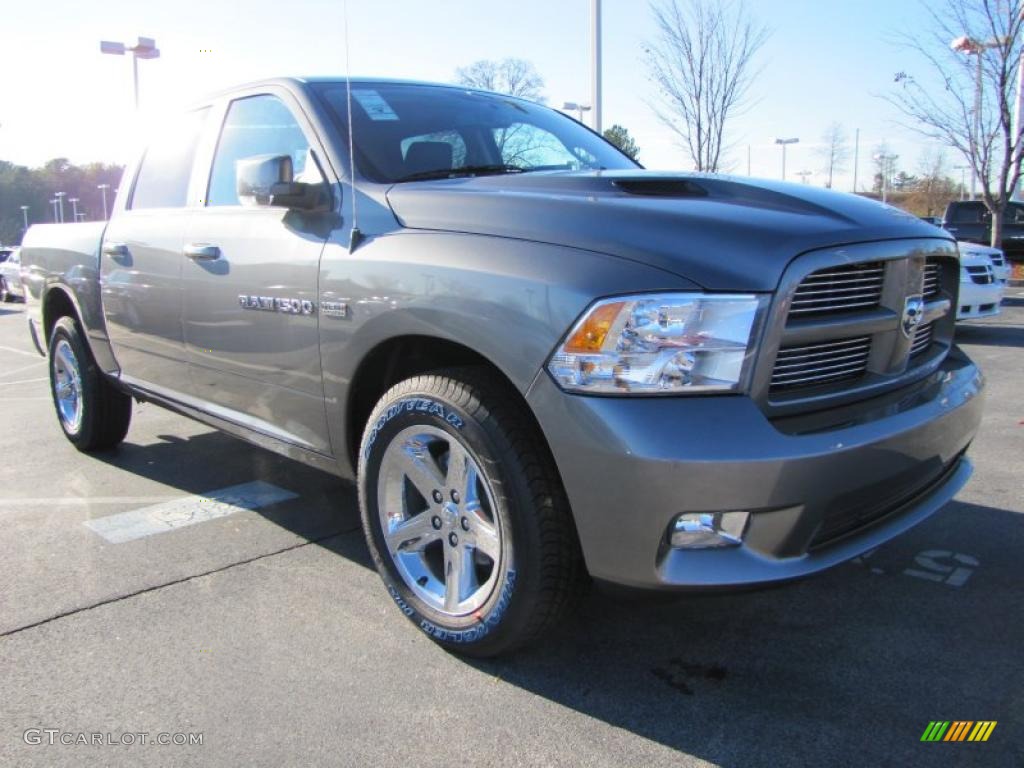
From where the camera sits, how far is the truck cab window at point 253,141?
10.7ft

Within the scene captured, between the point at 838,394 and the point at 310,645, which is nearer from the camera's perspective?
the point at 838,394

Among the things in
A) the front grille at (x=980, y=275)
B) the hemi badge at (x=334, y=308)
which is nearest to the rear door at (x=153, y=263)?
the hemi badge at (x=334, y=308)

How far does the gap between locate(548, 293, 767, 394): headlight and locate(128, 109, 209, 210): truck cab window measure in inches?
105

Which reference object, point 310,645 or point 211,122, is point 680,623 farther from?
point 211,122

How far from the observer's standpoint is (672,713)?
2312 mm

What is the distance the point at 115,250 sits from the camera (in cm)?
420

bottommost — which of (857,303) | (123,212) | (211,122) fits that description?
(857,303)

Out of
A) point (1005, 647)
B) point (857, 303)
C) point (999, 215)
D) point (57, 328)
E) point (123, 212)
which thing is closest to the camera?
point (857, 303)

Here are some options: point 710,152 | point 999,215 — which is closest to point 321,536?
point 710,152

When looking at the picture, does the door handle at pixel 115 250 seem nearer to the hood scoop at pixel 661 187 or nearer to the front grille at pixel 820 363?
the hood scoop at pixel 661 187

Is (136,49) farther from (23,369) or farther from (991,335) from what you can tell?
(991,335)

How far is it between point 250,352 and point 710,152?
15.0m

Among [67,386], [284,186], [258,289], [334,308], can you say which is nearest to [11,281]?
[67,386]

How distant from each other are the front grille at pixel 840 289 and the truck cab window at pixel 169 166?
2941 millimetres
